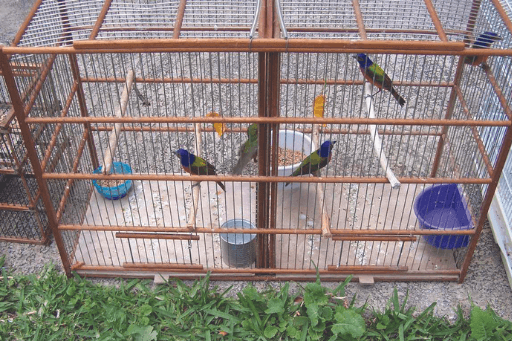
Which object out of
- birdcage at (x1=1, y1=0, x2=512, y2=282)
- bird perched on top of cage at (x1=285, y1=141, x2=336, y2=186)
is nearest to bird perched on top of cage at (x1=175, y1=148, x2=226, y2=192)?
birdcage at (x1=1, y1=0, x2=512, y2=282)

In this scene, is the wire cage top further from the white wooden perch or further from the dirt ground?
the dirt ground

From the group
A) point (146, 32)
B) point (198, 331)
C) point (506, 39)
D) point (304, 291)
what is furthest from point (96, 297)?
point (506, 39)

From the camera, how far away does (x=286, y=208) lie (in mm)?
4312

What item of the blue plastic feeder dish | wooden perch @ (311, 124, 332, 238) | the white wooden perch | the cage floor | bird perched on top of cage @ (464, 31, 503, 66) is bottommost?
the cage floor

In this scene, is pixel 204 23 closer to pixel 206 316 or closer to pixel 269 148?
pixel 269 148

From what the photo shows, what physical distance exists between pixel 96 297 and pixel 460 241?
2.51 metres

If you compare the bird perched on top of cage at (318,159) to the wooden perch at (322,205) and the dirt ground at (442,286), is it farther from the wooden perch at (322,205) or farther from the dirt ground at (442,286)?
the dirt ground at (442,286)

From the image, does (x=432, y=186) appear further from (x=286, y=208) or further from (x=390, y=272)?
(x=286, y=208)

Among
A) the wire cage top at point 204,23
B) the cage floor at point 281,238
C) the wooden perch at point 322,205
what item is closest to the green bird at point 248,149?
the cage floor at point 281,238

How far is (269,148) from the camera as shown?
10.5 ft

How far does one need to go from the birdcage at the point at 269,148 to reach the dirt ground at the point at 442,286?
0.27 ft

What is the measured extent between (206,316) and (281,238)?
79 cm

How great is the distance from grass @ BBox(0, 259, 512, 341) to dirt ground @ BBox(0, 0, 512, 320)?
0.33ft

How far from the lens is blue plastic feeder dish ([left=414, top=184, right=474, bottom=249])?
152 inches
